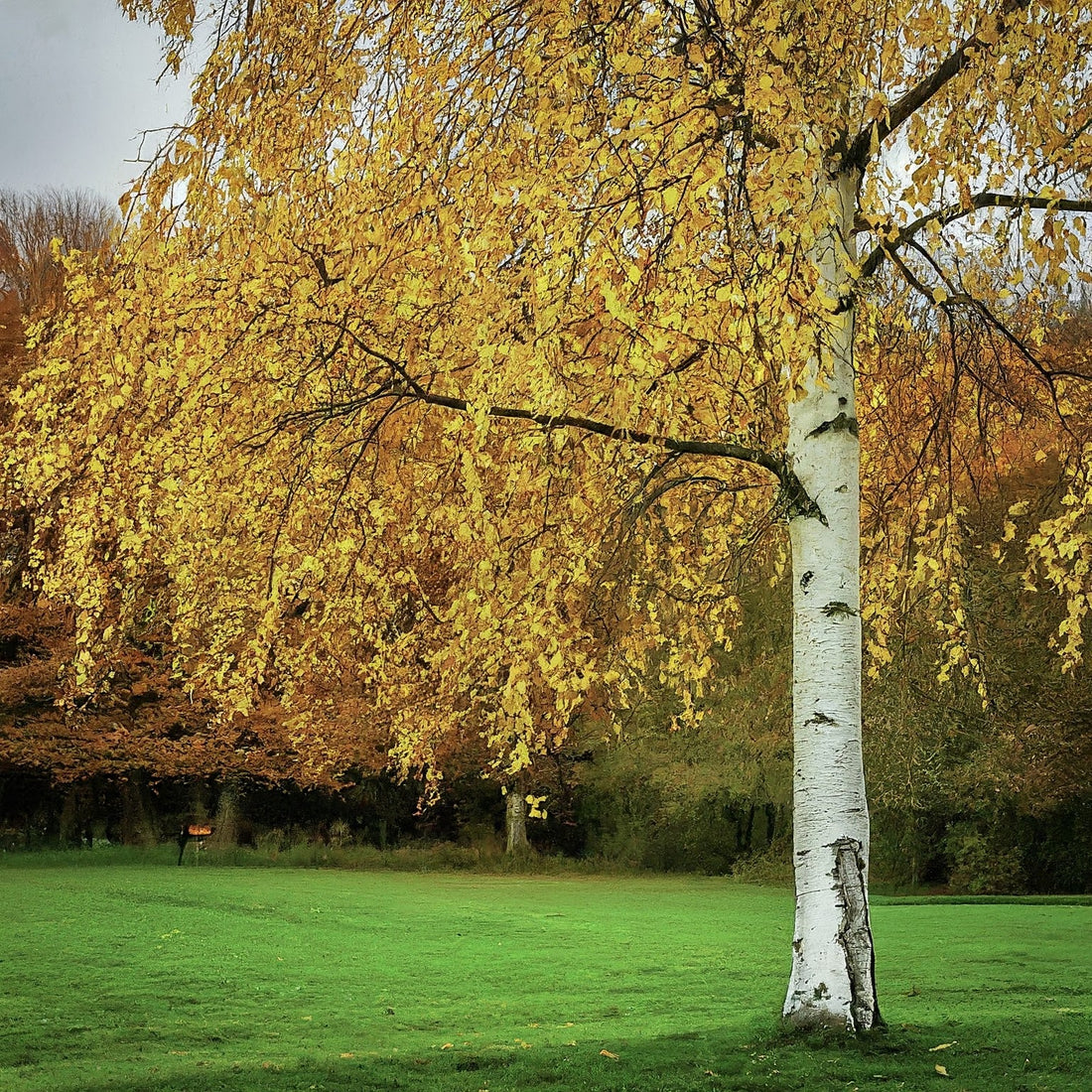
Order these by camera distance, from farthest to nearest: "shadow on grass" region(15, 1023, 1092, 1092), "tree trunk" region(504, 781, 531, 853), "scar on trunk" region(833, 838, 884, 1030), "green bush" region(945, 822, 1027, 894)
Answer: "tree trunk" region(504, 781, 531, 853) → "green bush" region(945, 822, 1027, 894) → "scar on trunk" region(833, 838, 884, 1030) → "shadow on grass" region(15, 1023, 1092, 1092)

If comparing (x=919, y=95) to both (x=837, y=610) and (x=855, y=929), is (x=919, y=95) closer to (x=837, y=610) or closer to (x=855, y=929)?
(x=837, y=610)

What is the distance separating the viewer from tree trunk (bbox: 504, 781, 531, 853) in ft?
85.7

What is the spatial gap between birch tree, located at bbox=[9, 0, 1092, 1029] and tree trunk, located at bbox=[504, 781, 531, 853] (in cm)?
1852

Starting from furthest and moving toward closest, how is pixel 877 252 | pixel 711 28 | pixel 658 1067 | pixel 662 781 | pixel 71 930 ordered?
pixel 662 781 < pixel 71 930 < pixel 877 252 < pixel 658 1067 < pixel 711 28

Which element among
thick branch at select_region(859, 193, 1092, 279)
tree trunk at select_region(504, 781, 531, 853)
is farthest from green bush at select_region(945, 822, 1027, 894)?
thick branch at select_region(859, 193, 1092, 279)

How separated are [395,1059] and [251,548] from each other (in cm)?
305

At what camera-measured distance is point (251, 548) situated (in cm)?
722

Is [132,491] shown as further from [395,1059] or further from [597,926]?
[597,926]

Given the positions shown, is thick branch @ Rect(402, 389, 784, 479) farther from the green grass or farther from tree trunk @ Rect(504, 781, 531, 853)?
tree trunk @ Rect(504, 781, 531, 853)

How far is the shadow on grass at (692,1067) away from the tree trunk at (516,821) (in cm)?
1859

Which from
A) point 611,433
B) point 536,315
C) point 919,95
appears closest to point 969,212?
point 919,95

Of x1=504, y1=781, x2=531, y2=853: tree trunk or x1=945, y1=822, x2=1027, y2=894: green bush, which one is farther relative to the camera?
x1=504, y1=781, x2=531, y2=853: tree trunk

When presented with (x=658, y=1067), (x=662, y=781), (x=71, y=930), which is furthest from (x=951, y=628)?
(x=662, y=781)

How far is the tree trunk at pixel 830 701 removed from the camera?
20.4 ft
